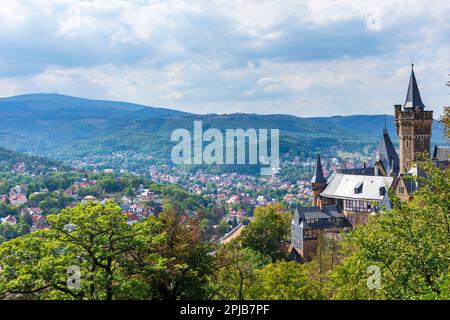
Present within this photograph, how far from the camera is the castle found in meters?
56.9

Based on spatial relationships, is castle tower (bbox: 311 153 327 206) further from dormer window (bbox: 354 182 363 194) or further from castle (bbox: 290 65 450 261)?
dormer window (bbox: 354 182 363 194)

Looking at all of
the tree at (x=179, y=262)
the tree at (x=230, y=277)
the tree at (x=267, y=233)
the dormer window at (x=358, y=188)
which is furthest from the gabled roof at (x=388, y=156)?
the tree at (x=179, y=262)

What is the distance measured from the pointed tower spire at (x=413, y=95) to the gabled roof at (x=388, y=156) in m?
5.75

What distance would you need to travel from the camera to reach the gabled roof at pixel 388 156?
223 feet

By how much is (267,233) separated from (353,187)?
16.0 m

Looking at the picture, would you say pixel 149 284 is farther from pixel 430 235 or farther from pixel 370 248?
pixel 430 235

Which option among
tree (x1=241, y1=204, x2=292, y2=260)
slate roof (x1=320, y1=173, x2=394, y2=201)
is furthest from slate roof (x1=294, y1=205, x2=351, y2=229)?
slate roof (x1=320, y1=173, x2=394, y2=201)

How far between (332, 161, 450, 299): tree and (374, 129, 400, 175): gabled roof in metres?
53.2

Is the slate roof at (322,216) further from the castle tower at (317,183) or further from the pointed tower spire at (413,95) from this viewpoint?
the pointed tower spire at (413,95)

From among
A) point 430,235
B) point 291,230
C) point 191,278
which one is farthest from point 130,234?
point 291,230
